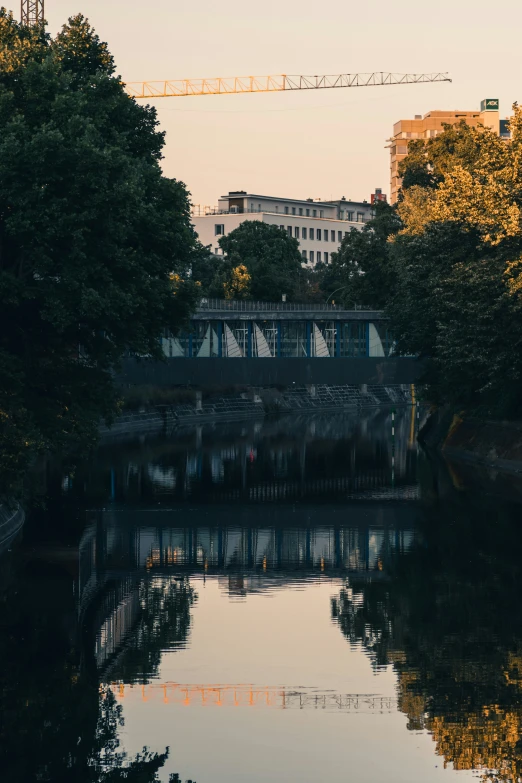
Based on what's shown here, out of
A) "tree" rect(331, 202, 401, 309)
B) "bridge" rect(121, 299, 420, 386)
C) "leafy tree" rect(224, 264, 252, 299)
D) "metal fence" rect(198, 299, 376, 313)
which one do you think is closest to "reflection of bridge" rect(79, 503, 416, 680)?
"bridge" rect(121, 299, 420, 386)

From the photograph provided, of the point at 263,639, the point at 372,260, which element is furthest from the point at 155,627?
the point at 372,260

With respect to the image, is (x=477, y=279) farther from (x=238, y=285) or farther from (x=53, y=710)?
(x=238, y=285)

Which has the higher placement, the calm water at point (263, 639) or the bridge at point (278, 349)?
the bridge at point (278, 349)

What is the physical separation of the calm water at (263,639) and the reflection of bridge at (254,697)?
66mm

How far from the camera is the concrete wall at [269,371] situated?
106688 millimetres

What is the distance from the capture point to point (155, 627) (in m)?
34.0

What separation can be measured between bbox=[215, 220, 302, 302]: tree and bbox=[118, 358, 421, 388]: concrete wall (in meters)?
55.3

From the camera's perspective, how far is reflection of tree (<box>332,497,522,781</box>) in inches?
937

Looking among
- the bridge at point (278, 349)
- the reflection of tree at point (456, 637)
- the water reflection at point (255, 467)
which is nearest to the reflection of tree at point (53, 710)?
the reflection of tree at point (456, 637)

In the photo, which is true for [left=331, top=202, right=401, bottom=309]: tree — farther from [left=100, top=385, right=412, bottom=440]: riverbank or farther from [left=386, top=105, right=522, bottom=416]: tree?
[left=100, top=385, right=412, bottom=440]: riverbank

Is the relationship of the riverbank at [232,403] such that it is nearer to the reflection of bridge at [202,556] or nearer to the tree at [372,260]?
the tree at [372,260]

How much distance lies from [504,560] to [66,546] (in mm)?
15845

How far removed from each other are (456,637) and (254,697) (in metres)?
7.46

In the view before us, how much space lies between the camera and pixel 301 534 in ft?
175
